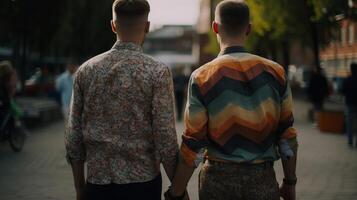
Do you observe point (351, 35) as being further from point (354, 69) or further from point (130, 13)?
point (130, 13)

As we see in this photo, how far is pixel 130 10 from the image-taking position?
3.79 m

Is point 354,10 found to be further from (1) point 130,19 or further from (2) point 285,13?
(1) point 130,19

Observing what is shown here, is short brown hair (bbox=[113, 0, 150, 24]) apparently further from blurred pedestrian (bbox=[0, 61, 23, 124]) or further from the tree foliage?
the tree foliage

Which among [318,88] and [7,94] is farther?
[318,88]

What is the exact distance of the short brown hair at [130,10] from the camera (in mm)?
3789

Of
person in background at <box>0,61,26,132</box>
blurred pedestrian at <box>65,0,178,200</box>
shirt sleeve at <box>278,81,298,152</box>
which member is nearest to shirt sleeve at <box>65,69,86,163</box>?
blurred pedestrian at <box>65,0,178,200</box>

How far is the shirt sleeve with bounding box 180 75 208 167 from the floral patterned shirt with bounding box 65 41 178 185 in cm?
9

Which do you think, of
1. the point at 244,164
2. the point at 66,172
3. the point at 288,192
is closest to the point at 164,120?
the point at 244,164

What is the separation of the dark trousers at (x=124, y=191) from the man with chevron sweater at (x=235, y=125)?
107mm

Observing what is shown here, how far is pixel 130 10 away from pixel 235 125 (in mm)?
A: 785

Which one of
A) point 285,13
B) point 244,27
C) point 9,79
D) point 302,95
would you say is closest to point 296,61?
point 302,95

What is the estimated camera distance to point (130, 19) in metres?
3.80

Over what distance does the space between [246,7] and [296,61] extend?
371 feet

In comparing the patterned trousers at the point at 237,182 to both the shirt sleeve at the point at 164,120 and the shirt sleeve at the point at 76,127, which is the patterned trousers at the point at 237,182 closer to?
the shirt sleeve at the point at 164,120
